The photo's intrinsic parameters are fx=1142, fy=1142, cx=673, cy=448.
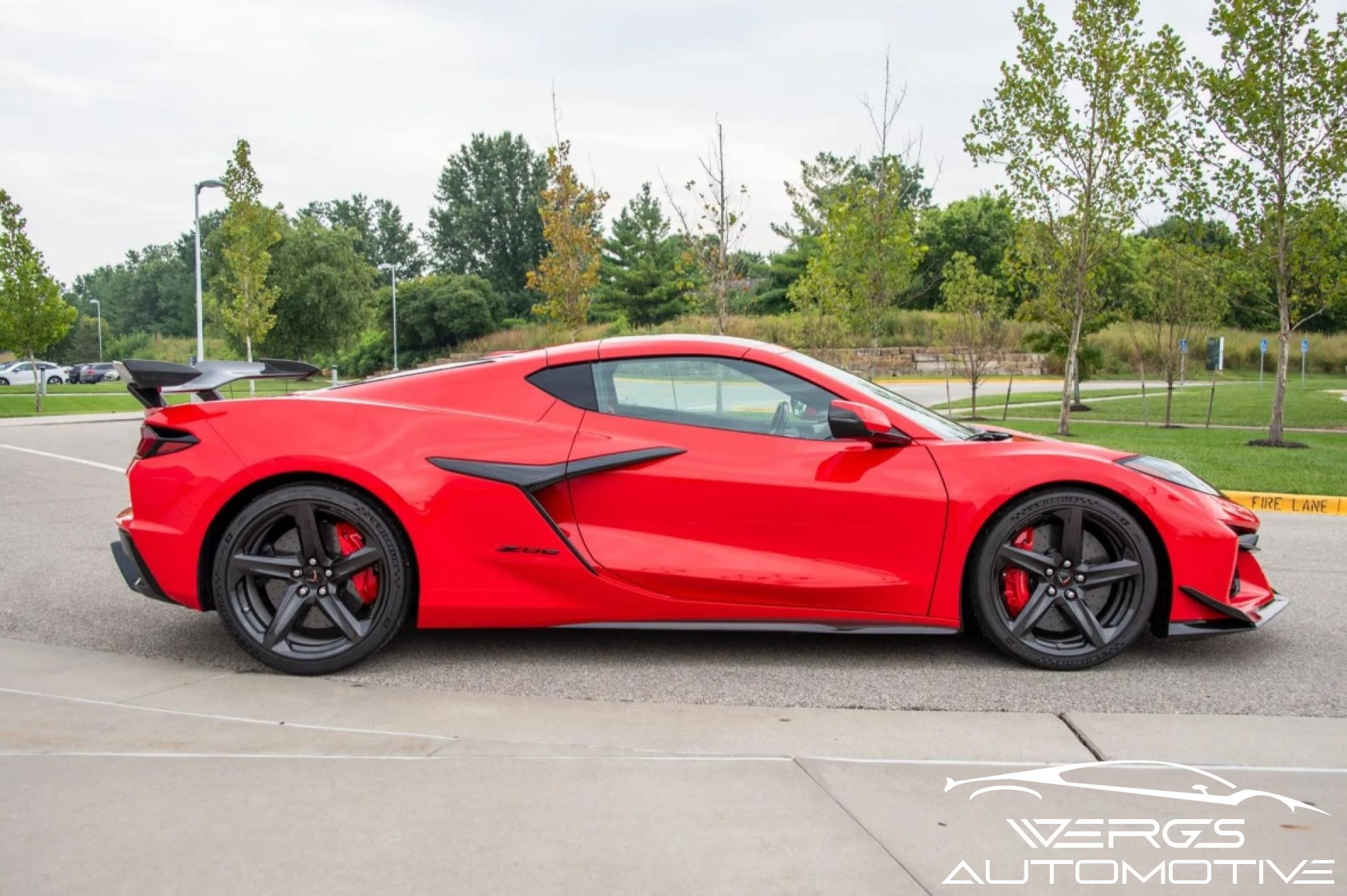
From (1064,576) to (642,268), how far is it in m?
62.0

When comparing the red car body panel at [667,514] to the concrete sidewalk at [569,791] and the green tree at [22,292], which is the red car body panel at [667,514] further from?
the green tree at [22,292]

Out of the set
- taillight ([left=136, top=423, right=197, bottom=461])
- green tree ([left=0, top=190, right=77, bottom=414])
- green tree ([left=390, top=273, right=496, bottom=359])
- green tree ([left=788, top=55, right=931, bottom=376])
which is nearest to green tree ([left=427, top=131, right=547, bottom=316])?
green tree ([left=390, top=273, right=496, bottom=359])

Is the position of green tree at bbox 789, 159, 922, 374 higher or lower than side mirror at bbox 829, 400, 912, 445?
higher

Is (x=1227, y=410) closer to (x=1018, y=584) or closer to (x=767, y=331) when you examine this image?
(x=767, y=331)

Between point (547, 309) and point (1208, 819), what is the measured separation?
2495cm

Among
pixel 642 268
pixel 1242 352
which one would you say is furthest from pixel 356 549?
pixel 642 268

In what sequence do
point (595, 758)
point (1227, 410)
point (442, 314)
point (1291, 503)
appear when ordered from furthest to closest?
1. point (442, 314)
2. point (1227, 410)
3. point (1291, 503)
4. point (595, 758)

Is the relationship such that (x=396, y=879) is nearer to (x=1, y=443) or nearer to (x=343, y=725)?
(x=343, y=725)

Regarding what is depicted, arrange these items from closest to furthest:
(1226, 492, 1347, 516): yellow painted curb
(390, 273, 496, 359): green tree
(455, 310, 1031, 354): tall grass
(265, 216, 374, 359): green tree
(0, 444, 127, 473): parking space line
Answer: (1226, 492, 1347, 516): yellow painted curb → (0, 444, 127, 473): parking space line → (455, 310, 1031, 354): tall grass → (265, 216, 374, 359): green tree → (390, 273, 496, 359): green tree

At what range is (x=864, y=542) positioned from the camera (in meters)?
4.48

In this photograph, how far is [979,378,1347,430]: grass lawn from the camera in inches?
901

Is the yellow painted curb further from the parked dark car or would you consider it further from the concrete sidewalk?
the parked dark car

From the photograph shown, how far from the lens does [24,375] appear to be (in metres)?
61.9

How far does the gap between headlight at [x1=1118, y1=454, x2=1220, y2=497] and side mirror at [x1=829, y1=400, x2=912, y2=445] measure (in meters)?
1.04
